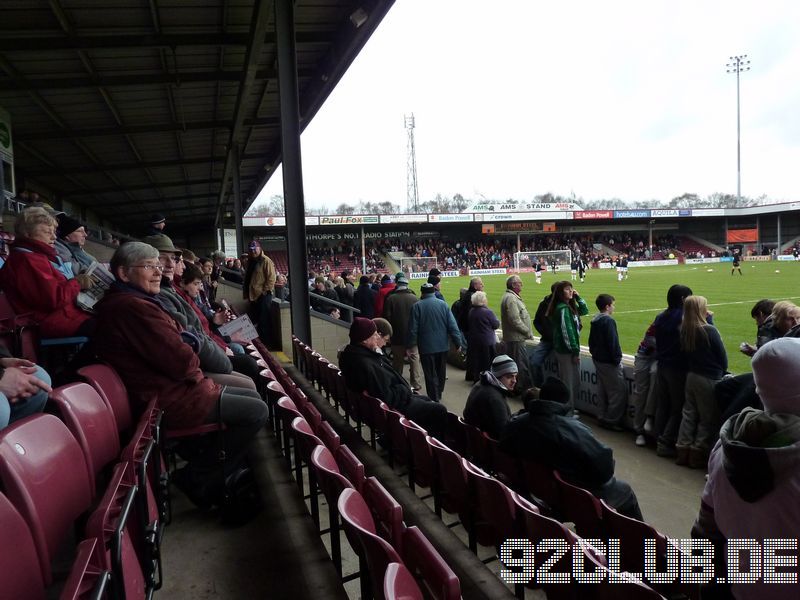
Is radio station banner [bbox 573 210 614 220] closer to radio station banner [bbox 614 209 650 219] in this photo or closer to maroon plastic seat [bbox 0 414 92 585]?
radio station banner [bbox 614 209 650 219]

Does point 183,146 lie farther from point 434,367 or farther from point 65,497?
point 65,497

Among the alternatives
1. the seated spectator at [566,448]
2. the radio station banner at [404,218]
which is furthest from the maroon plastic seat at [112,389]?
the radio station banner at [404,218]

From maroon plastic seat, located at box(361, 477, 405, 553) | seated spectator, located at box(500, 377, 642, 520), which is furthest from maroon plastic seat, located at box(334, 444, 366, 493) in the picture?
seated spectator, located at box(500, 377, 642, 520)

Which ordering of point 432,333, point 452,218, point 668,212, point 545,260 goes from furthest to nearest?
point 668,212, point 452,218, point 545,260, point 432,333

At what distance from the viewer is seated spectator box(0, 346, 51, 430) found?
6.90 ft

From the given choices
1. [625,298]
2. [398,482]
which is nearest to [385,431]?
[398,482]

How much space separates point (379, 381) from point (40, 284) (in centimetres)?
237

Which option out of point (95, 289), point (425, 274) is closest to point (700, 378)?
point (95, 289)

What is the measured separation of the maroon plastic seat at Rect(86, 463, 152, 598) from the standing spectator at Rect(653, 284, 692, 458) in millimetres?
4672

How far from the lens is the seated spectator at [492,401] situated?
12.8 ft

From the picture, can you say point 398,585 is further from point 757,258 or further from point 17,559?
point 757,258

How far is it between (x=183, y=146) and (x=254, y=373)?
14.3 m

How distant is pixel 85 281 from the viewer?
142 inches

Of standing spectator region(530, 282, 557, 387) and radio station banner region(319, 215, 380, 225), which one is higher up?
radio station banner region(319, 215, 380, 225)
